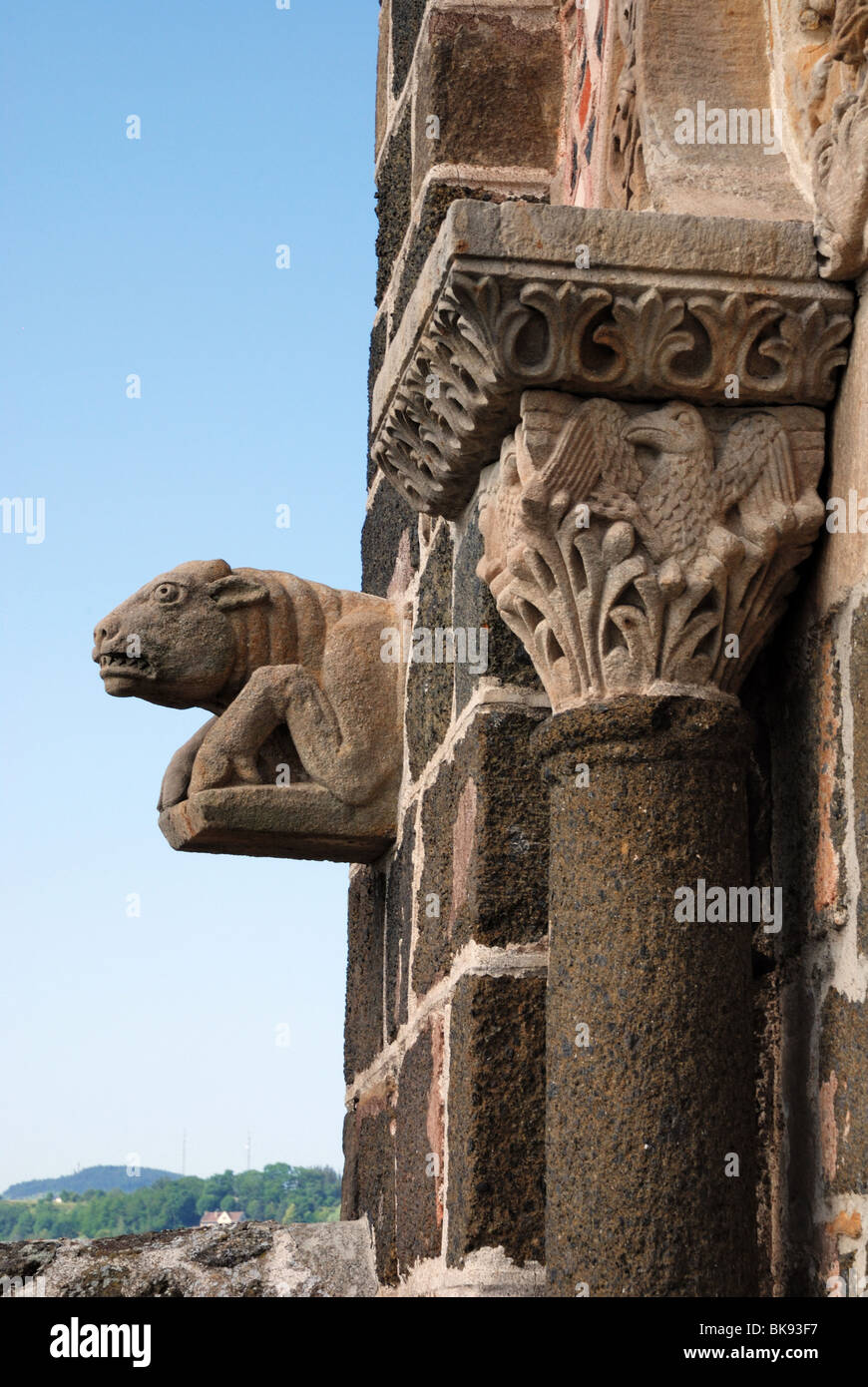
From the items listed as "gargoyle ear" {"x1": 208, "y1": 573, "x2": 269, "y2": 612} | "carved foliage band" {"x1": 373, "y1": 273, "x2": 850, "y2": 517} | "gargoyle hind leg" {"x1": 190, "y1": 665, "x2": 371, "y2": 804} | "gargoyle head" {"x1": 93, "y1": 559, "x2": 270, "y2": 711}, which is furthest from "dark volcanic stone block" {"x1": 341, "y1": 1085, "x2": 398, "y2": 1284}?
"carved foliage band" {"x1": 373, "y1": 273, "x2": 850, "y2": 517}

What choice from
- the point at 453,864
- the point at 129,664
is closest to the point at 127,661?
the point at 129,664

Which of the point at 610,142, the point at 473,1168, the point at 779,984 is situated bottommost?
the point at 473,1168

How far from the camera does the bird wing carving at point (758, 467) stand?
2352 mm

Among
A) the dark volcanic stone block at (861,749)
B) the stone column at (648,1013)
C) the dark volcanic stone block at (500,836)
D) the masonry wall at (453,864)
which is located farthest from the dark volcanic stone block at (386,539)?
the dark volcanic stone block at (861,749)

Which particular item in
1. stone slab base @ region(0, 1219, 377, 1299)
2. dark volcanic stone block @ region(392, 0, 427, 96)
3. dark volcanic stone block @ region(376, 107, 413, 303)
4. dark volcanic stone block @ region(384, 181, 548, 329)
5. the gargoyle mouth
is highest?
dark volcanic stone block @ region(392, 0, 427, 96)

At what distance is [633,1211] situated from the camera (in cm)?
210

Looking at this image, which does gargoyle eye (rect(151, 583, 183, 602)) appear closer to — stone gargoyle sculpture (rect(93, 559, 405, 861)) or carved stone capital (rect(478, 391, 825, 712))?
stone gargoyle sculpture (rect(93, 559, 405, 861))

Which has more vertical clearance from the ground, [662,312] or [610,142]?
[610,142]

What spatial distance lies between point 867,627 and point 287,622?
157cm

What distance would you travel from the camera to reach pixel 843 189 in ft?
7.29

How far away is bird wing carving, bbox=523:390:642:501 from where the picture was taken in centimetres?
235

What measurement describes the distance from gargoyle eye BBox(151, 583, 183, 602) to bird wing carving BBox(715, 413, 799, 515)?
1.35 m
